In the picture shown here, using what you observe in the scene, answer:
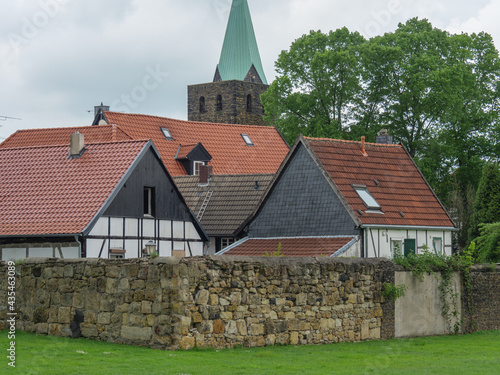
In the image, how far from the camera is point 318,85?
173 ft

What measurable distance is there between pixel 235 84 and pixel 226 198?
45014 millimetres

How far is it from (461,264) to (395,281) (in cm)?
296

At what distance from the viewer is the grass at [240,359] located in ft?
49.3

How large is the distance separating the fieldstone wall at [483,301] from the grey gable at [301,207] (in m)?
6.80

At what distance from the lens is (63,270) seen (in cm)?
1891

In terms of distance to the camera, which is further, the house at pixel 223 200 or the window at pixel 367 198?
the house at pixel 223 200

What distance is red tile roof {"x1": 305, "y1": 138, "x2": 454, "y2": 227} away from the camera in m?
33.1

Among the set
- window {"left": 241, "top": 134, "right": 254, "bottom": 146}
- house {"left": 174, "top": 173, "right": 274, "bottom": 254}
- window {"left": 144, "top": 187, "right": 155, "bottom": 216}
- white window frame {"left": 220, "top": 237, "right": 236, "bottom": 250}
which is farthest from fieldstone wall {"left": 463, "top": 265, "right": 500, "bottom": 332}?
window {"left": 241, "top": 134, "right": 254, "bottom": 146}

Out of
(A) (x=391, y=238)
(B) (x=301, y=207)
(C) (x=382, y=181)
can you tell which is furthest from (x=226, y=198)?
(A) (x=391, y=238)

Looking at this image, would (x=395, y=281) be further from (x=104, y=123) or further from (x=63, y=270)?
(x=104, y=123)

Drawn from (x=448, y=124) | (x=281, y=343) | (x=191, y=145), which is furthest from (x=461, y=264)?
(x=448, y=124)

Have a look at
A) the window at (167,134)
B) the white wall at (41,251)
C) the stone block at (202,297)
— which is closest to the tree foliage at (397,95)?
the window at (167,134)

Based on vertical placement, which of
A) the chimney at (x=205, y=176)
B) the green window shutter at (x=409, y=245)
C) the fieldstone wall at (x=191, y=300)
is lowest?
the fieldstone wall at (x=191, y=300)

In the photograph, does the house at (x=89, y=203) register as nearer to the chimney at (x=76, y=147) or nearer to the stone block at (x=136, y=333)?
the chimney at (x=76, y=147)
